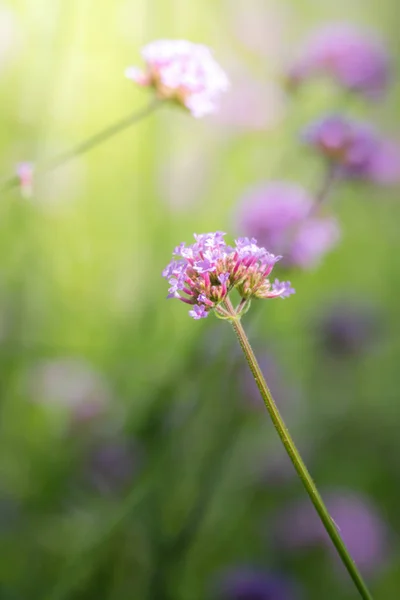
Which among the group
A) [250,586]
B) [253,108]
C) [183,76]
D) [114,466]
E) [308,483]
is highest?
[253,108]

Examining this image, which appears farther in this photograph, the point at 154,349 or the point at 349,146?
the point at 154,349

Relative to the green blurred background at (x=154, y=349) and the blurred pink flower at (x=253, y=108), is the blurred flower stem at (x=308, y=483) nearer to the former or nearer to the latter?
the green blurred background at (x=154, y=349)

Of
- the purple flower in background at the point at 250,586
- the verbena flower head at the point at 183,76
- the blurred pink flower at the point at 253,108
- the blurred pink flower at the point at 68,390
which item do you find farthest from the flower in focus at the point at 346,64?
the purple flower in background at the point at 250,586

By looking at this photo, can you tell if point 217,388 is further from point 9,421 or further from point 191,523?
point 9,421

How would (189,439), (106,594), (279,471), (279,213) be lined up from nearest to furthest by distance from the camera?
(106,594), (279,213), (189,439), (279,471)

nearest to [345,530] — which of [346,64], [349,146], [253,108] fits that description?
[349,146]

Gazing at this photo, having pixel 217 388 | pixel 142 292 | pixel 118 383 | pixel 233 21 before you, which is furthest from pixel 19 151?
pixel 233 21

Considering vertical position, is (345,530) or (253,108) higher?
(253,108)

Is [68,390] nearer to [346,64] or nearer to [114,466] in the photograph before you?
[114,466]
